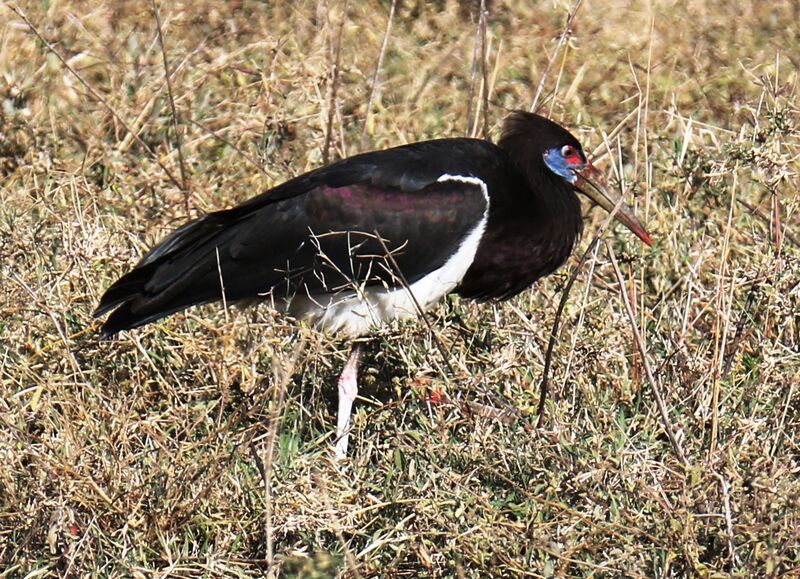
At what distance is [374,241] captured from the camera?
4.80 m

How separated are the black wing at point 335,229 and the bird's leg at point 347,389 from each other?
0.76 feet

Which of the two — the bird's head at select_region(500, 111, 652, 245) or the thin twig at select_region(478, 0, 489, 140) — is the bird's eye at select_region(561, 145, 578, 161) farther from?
the thin twig at select_region(478, 0, 489, 140)

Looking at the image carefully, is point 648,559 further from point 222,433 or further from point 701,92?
point 701,92

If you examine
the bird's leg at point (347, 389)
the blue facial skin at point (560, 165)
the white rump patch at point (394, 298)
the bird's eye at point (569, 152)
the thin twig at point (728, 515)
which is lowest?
the bird's leg at point (347, 389)

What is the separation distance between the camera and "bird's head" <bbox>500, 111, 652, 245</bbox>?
201 inches

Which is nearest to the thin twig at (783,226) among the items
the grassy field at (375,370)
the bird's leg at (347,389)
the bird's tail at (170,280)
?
the grassy field at (375,370)

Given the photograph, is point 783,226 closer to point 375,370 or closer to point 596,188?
point 596,188

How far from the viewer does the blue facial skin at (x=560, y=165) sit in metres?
5.12

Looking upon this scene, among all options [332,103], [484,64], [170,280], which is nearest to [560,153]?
[484,64]

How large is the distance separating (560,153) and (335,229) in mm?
895

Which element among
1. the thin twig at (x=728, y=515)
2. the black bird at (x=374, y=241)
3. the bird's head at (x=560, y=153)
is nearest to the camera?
the thin twig at (x=728, y=515)

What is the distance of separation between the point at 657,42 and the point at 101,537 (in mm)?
4371

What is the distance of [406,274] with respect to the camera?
4805mm

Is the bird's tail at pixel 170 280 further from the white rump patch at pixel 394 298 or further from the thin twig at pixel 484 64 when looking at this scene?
the thin twig at pixel 484 64
